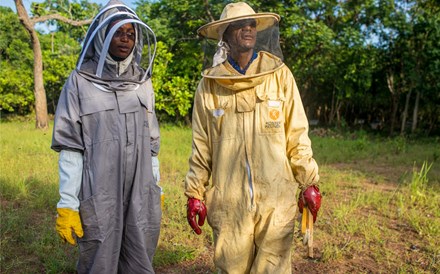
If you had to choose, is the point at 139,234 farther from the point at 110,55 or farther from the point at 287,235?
the point at 110,55

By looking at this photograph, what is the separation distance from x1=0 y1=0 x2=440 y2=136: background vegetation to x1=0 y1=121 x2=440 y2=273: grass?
6.49 meters

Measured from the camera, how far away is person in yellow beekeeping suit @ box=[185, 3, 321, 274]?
7.20ft

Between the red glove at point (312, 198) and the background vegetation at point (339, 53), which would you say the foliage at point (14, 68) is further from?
the red glove at point (312, 198)

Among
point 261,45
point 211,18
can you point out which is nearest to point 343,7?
point 211,18

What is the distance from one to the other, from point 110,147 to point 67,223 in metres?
0.47

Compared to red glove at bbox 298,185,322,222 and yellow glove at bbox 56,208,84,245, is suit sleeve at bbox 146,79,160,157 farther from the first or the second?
red glove at bbox 298,185,322,222

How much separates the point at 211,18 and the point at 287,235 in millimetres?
10928

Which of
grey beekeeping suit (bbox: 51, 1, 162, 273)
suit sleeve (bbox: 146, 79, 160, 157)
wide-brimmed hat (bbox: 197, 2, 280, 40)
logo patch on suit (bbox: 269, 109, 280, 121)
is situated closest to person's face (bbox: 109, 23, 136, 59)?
grey beekeeping suit (bbox: 51, 1, 162, 273)

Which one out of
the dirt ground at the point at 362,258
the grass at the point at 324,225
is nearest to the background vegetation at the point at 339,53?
the grass at the point at 324,225

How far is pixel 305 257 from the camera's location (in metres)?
3.67

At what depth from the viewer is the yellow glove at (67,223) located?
2158mm

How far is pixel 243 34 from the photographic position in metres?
2.24

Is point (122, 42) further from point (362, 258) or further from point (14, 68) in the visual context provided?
point (14, 68)

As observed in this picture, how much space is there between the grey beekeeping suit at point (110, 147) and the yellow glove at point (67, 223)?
2.1 inches
